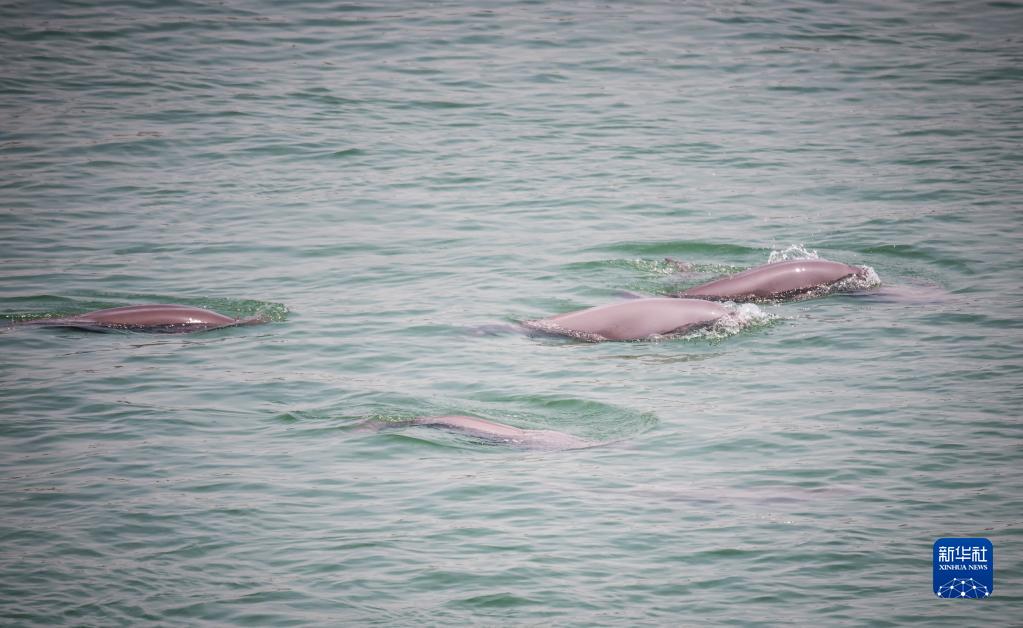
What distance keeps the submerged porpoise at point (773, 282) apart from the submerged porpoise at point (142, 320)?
561 centimetres

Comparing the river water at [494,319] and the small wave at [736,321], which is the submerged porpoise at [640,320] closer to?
the small wave at [736,321]

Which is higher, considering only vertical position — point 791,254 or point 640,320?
point 791,254

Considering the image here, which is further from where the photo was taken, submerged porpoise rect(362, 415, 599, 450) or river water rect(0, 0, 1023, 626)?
submerged porpoise rect(362, 415, 599, 450)

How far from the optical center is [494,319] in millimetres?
14523

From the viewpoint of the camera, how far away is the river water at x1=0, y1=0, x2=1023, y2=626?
29.3 feet

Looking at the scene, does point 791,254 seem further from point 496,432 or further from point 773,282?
point 496,432

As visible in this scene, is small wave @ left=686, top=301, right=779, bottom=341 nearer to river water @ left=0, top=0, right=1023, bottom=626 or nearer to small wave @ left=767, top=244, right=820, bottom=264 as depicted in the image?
river water @ left=0, top=0, right=1023, bottom=626

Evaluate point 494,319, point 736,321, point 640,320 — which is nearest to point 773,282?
point 736,321

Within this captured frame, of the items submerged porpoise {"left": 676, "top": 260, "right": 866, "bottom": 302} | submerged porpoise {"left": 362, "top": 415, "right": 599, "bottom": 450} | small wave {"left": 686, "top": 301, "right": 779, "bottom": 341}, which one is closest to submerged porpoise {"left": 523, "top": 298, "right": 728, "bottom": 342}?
small wave {"left": 686, "top": 301, "right": 779, "bottom": 341}

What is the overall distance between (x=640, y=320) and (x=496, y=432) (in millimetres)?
3111

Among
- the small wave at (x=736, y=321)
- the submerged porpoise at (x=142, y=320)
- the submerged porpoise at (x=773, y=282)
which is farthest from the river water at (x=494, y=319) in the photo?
the submerged porpoise at (x=773, y=282)

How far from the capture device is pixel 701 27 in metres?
29.5

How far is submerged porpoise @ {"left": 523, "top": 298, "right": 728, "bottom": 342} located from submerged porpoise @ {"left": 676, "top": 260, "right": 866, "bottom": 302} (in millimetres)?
737

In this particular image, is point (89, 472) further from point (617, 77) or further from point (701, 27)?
point (701, 27)
